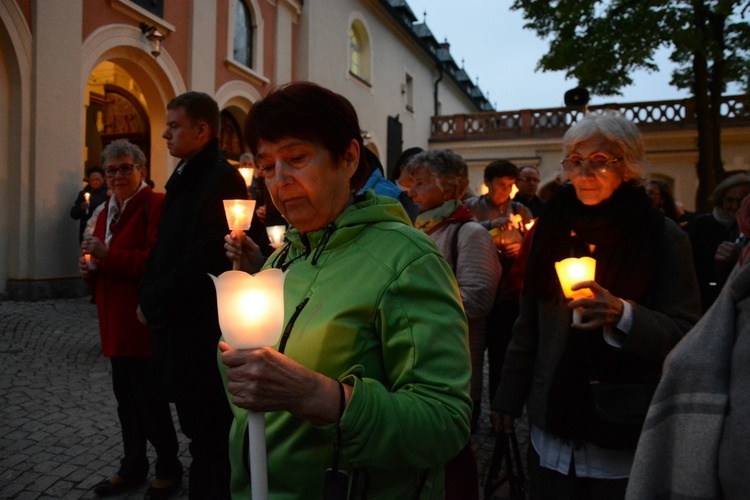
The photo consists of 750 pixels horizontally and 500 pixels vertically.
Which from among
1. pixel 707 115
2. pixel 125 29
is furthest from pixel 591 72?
pixel 125 29

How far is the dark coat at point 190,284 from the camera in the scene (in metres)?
2.65

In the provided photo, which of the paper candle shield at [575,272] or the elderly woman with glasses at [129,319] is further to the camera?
the elderly woman with glasses at [129,319]

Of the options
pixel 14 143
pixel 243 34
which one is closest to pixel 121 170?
pixel 14 143

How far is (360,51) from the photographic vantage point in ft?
66.1

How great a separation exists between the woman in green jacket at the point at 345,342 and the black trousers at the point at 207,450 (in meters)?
1.28

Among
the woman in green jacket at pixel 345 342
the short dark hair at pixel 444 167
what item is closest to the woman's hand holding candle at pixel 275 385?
the woman in green jacket at pixel 345 342

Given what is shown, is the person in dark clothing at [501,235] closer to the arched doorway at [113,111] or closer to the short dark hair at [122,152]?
the short dark hair at [122,152]

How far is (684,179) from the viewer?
67.5 ft

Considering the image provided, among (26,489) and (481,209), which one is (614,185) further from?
(26,489)

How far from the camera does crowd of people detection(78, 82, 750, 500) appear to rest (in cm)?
111

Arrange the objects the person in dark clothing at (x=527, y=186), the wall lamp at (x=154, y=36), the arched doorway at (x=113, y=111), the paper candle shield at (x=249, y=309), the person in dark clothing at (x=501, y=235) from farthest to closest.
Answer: the arched doorway at (x=113, y=111) → the wall lamp at (x=154, y=36) → the person in dark clothing at (x=527, y=186) → the person in dark clothing at (x=501, y=235) → the paper candle shield at (x=249, y=309)

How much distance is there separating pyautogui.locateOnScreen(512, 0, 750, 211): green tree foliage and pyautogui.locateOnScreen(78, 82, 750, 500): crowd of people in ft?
42.4

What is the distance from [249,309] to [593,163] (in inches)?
65.9

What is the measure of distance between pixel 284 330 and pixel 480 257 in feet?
6.98
